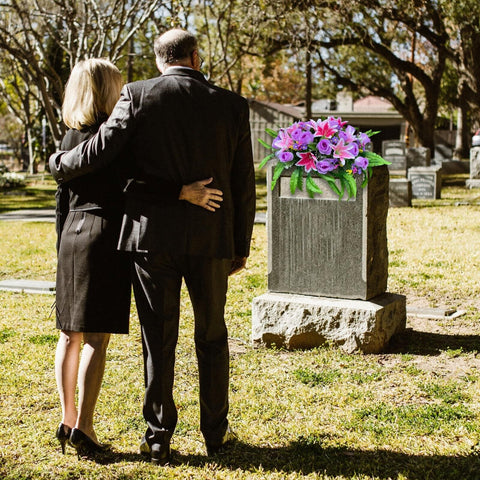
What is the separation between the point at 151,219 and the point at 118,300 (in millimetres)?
487

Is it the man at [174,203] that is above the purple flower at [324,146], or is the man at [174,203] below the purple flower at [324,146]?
below

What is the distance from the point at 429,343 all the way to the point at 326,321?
0.86 m

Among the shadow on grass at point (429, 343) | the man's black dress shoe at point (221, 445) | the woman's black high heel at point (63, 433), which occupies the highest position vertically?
the shadow on grass at point (429, 343)

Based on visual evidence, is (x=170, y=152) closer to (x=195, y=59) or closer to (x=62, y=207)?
(x=195, y=59)

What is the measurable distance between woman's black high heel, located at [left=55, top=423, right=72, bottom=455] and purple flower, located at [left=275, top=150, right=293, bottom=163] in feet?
8.62

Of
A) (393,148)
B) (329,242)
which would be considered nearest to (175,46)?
(329,242)

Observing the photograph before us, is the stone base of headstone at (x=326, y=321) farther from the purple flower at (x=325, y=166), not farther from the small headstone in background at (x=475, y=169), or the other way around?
the small headstone in background at (x=475, y=169)

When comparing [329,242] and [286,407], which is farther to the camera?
[329,242]

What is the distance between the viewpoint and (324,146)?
17.7 ft

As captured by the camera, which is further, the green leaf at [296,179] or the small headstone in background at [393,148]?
the small headstone in background at [393,148]

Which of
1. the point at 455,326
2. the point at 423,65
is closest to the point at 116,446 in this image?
the point at 455,326

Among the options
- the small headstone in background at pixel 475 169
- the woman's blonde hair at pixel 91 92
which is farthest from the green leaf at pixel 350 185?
the small headstone in background at pixel 475 169

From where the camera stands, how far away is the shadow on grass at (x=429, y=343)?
217 inches

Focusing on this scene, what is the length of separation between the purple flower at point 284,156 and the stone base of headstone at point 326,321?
1040mm
